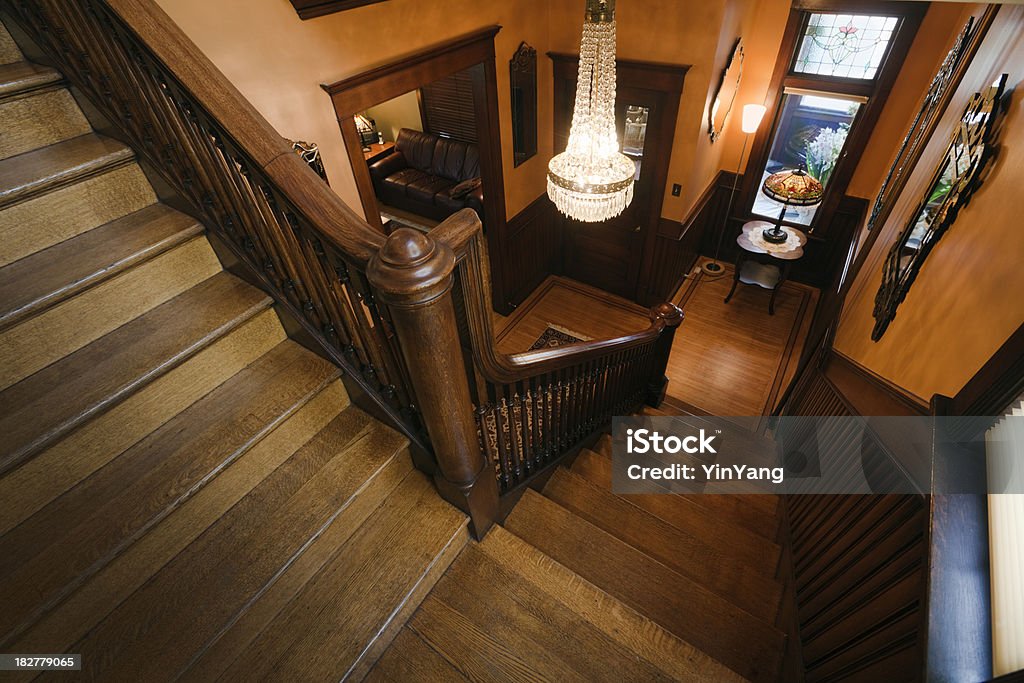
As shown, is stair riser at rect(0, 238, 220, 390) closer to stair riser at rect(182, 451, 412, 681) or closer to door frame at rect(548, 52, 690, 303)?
stair riser at rect(182, 451, 412, 681)

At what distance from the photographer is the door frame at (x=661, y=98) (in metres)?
3.92

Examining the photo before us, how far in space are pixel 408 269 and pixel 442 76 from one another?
2.85 m

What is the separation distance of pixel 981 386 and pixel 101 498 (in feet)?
8.01

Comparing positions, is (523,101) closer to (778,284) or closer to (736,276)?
(736,276)

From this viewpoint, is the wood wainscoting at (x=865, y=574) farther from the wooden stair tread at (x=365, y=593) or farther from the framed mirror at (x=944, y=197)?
the wooden stair tread at (x=365, y=593)

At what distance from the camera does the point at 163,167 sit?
171 centimetres

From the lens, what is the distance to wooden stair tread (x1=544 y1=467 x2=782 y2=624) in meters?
2.09

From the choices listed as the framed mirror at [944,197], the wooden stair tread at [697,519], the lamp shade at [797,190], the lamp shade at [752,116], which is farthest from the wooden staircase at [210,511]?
the lamp shade at [752,116]

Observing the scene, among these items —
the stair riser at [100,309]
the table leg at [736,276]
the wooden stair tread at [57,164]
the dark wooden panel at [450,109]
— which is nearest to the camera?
the stair riser at [100,309]

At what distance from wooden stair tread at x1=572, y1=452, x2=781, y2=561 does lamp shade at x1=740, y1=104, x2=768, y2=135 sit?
3.54 metres

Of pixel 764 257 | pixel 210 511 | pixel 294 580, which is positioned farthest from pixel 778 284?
pixel 210 511

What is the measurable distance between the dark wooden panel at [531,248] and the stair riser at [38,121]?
132 inches

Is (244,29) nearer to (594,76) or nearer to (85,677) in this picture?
(594,76)

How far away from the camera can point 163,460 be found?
55.6 inches
